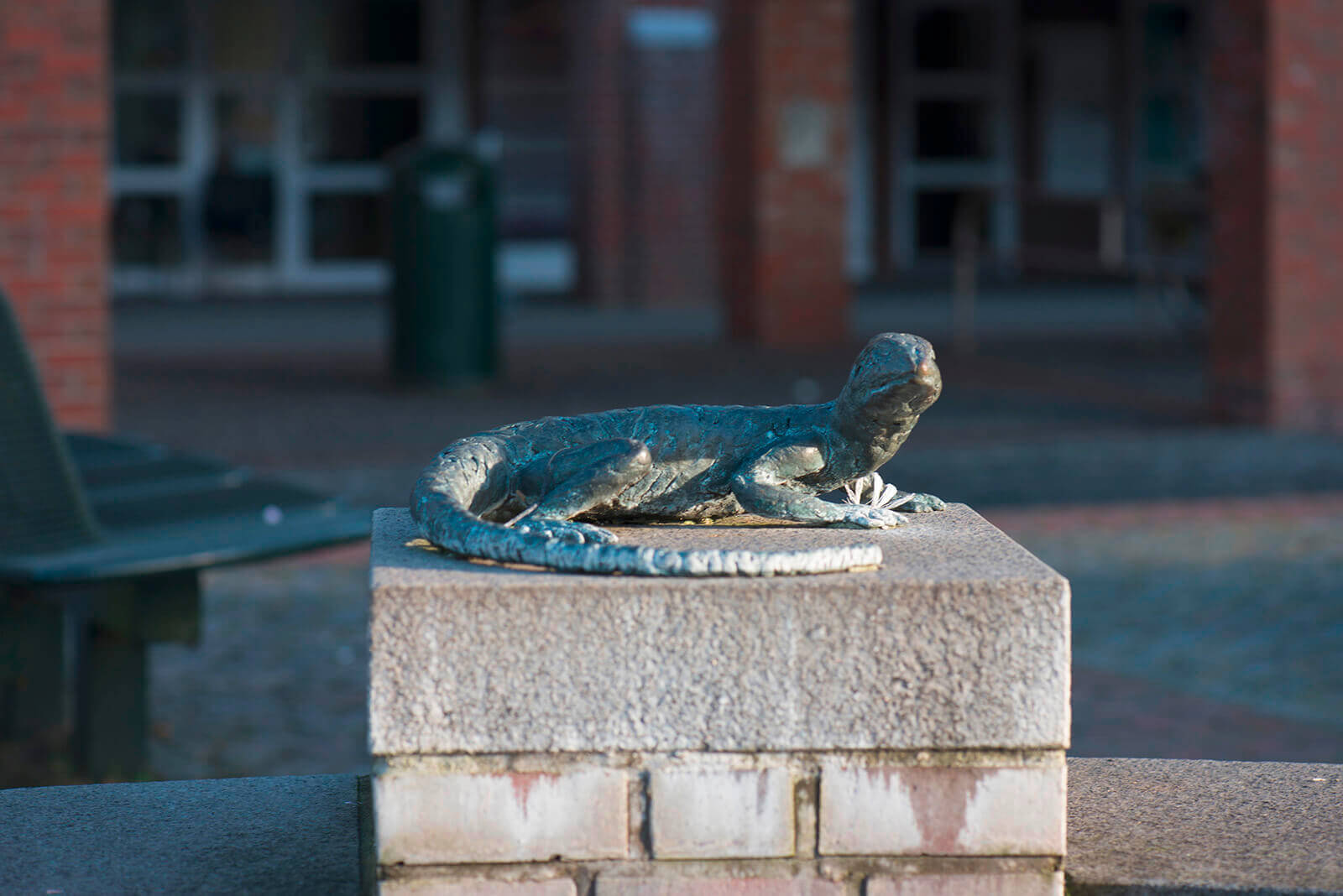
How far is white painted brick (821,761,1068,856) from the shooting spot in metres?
2.33

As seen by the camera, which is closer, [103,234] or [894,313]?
[103,234]

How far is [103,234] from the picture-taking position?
8.20 meters

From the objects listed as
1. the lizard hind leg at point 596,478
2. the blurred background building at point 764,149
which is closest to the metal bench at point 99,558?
the lizard hind leg at point 596,478

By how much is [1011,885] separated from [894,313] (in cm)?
1448

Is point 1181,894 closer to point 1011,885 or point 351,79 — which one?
point 1011,885

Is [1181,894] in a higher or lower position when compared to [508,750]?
lower

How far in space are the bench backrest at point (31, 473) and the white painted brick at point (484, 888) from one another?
6.88ft

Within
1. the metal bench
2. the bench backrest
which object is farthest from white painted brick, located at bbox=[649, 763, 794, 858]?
the bench backrest

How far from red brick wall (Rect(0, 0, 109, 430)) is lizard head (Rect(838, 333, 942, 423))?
242 inches

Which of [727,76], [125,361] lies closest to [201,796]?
[125,361]

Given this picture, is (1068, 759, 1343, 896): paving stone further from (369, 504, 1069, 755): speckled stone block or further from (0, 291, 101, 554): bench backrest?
(0, 291, 101, 554): bench backrest

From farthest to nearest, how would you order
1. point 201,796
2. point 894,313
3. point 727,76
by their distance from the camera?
point 894,313 < point 727,76 < point 201,796

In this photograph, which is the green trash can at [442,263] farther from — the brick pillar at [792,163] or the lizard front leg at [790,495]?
the lizard front leg at [790,495]

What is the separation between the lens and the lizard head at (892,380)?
2.61 metres
